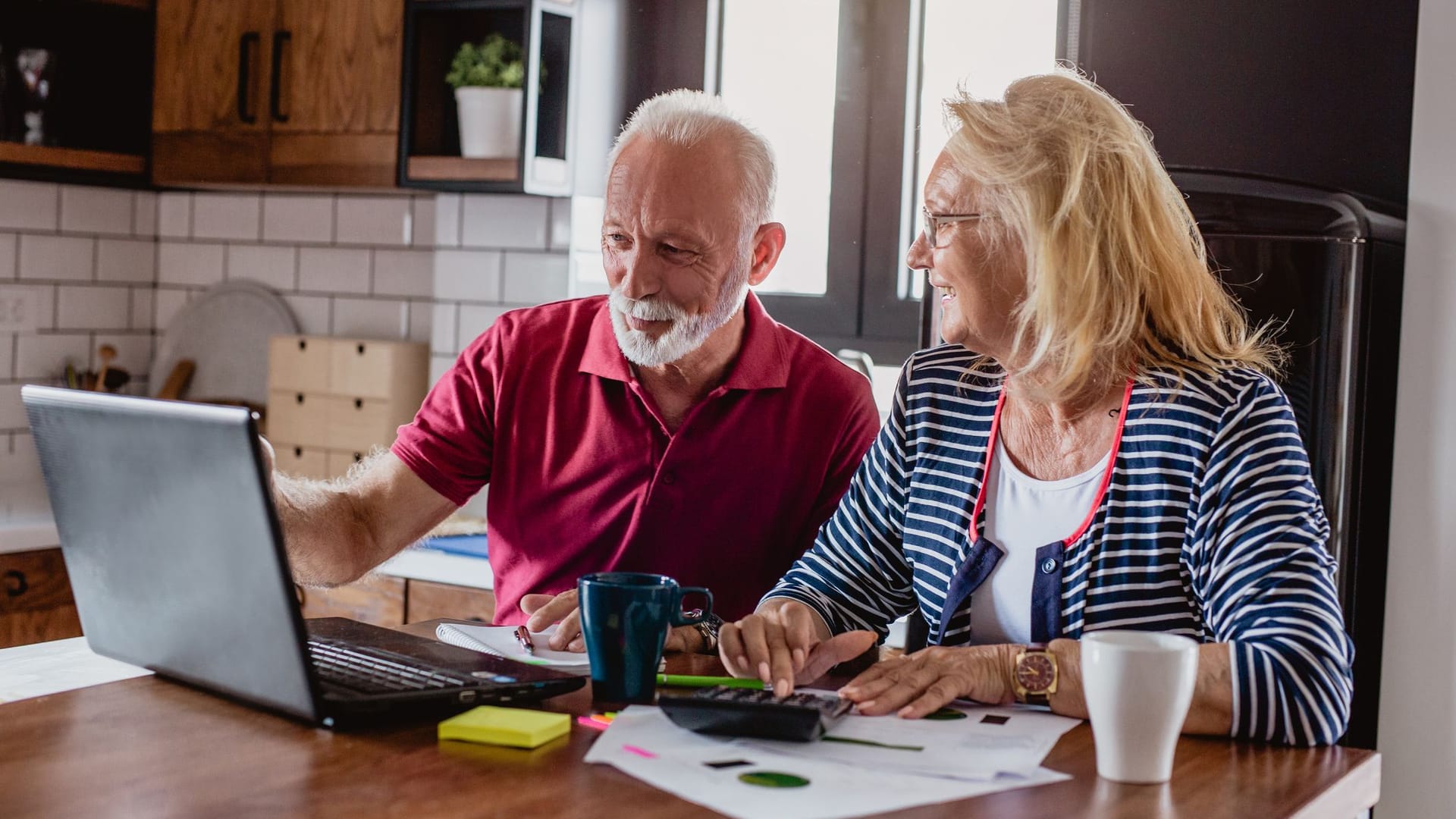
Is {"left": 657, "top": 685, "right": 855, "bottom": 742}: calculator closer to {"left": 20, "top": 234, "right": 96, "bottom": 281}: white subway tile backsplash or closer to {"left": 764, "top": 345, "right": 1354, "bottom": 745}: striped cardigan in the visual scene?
{"left": 764, "top": 345, "right": 1354, "bottom": 745}: striped cardigan

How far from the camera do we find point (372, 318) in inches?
140

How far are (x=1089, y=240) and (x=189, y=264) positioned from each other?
2.97m

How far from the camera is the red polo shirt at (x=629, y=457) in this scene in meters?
1.92

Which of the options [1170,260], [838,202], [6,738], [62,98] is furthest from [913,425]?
[62,98]

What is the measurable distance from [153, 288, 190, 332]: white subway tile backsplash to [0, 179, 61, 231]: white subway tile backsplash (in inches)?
14.1

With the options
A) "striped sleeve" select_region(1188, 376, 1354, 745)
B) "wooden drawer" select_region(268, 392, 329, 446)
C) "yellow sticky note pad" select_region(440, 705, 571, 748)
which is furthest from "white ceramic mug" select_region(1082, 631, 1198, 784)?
"wooden drawer" select_region(268, 392, 329, 446)

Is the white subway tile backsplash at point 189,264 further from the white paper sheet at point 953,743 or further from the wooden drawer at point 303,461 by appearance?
the white paper sheet at point 953,743

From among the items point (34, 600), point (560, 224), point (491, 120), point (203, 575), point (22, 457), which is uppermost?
point (491, 120)

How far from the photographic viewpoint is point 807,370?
203cm

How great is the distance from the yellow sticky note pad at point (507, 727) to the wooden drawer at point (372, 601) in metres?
1.63

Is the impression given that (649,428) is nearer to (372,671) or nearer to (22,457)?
(372,671)

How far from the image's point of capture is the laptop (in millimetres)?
1053

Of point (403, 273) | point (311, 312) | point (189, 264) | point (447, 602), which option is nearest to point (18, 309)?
point (189, 264)

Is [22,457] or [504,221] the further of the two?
[22,457]
